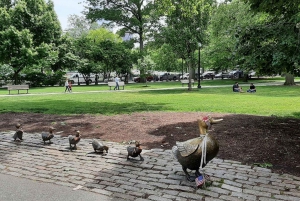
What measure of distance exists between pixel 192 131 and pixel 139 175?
10.5ft

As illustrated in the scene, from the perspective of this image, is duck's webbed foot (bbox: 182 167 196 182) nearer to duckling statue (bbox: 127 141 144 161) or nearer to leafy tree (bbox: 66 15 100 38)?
duckling statue (bbox: 127 141 144 161)

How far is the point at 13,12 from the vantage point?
33.7 metres

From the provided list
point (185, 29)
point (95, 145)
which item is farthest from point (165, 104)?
point (185, 29)

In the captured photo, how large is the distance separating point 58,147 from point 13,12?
32505mm

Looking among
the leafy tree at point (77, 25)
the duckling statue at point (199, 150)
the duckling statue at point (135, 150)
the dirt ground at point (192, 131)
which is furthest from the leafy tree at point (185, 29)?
the leafy tree at point (77, 25)

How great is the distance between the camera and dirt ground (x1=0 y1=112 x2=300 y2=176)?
232 inches

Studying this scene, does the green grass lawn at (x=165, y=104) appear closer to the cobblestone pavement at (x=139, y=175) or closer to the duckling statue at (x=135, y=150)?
the cobblestone pavement at (x=139, y=175)

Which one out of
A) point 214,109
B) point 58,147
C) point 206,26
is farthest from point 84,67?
point 58,147

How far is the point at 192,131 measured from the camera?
26.2ft

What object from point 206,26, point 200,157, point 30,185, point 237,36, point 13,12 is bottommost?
point 30,185

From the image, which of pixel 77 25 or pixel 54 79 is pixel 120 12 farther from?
pixel 77 25

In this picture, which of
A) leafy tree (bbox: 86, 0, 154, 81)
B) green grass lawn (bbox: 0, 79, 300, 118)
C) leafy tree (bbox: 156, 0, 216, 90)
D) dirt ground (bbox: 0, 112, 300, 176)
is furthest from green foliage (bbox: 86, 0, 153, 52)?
dirt ground (bbox: 0, 112, 300, 176)

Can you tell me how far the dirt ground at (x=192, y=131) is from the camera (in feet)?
19.3

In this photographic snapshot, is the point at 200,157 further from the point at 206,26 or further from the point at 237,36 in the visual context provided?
the point at 206,26
